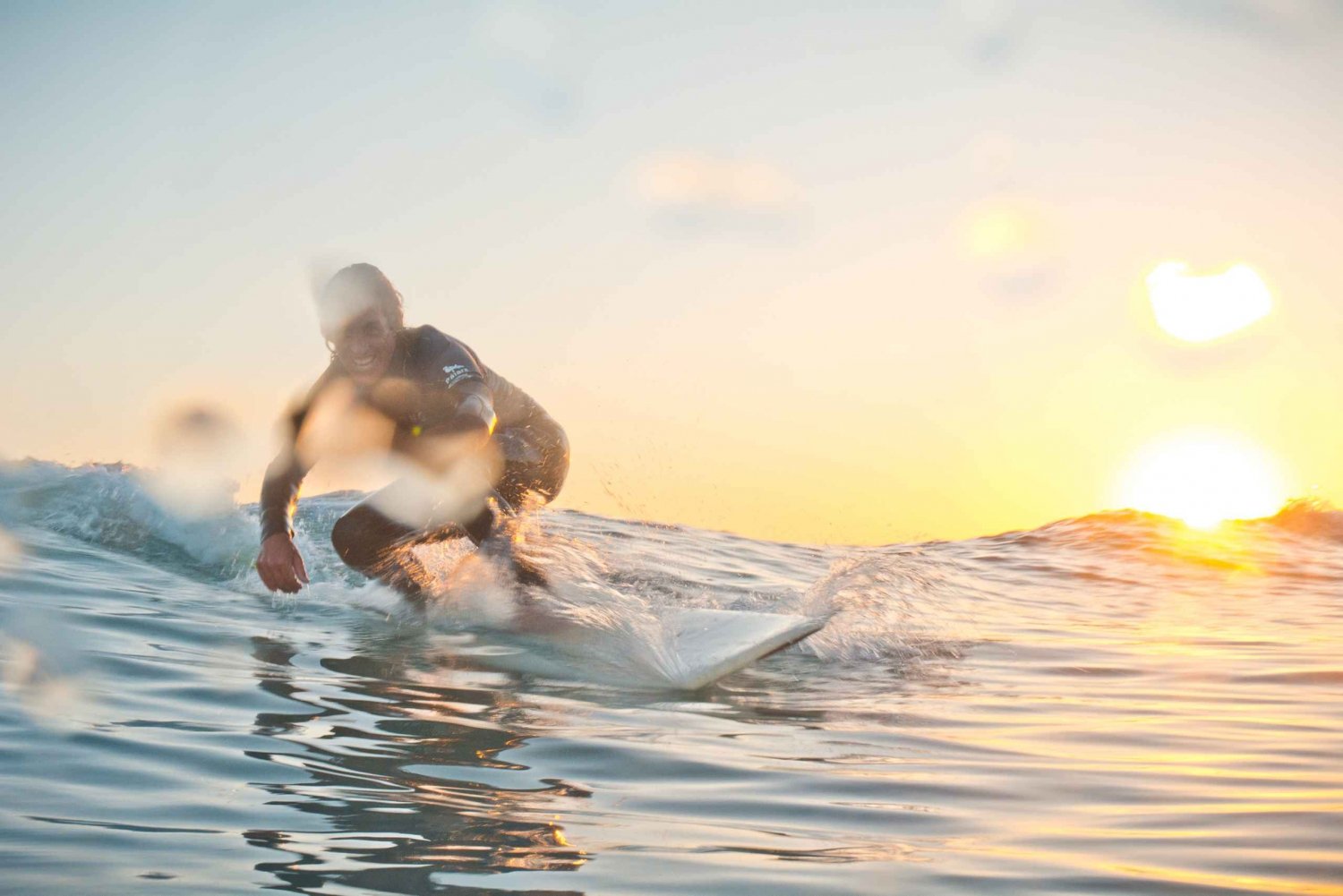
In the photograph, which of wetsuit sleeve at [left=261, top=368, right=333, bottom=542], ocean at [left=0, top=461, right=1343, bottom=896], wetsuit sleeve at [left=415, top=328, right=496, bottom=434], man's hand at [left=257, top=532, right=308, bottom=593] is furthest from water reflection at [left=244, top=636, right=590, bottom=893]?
wetsuit sleeve at [left=415, top=328, right=496, bottom=434]

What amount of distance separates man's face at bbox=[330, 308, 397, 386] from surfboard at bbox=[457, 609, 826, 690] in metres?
1.52

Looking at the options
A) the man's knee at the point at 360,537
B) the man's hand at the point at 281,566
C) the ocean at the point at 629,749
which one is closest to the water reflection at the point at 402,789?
the ocean at the point at 629,749

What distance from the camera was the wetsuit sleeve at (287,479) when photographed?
214 inches

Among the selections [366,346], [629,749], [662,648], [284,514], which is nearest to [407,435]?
[366,346]

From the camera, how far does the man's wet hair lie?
18.0 ft

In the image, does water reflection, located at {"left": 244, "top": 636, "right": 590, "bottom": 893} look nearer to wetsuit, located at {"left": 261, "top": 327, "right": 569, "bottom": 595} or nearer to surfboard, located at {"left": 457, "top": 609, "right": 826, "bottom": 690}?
surfboard, located at {"left": 457, "top": 609, "right": 826, "bottom": 690}

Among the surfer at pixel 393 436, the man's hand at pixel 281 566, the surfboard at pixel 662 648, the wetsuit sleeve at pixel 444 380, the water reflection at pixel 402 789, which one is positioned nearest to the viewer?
the water reflection at pixel 402 789

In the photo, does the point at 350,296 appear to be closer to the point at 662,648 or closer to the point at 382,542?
the point at 382,542

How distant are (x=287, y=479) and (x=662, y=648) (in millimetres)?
2210

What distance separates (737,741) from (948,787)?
757 millimetres

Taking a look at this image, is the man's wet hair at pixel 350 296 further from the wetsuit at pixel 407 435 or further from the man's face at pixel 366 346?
the wetsuit at pixel 407 435

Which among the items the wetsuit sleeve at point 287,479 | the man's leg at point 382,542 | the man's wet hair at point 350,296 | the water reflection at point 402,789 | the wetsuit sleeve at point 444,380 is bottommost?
the water reflection at point 402,789

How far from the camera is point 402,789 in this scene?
8.87 ft

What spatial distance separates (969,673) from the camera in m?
5.11
